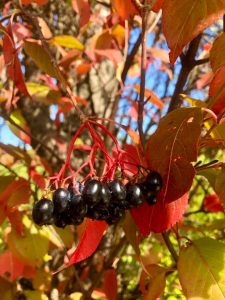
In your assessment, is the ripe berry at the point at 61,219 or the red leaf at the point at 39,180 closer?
the ripe berry at the point at 61,219

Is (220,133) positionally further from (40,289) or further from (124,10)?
(40,289)

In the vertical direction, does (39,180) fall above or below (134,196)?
above

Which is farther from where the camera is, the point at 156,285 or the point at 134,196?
the point at 156,285

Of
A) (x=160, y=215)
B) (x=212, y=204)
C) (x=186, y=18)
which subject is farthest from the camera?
(x=212, y=204)

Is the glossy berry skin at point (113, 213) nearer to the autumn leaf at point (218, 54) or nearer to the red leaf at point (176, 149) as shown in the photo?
the red leaf at point (176, 149)

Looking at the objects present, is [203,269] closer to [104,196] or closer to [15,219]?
[104,196]

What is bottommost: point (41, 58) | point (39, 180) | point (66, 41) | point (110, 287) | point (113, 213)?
point (110, 287)

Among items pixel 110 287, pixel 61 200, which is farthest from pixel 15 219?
pixel 61 200

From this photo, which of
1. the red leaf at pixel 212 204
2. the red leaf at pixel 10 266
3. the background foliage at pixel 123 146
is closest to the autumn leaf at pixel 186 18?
the background foliage at pixel 123 146
